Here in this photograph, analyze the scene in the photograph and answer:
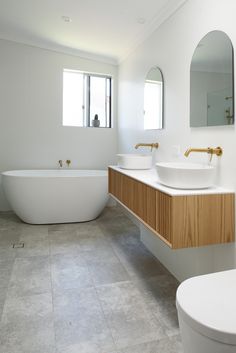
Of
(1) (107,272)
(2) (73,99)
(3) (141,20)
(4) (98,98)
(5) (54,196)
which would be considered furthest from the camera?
(4) (98,98)

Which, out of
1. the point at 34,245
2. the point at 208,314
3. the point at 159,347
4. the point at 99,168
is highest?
the point at 99,168

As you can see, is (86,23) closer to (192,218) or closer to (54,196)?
(54,196)

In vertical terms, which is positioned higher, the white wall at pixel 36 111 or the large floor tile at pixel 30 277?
the white wall at pixel 36 111

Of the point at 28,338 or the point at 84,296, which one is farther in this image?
the point at 84,296

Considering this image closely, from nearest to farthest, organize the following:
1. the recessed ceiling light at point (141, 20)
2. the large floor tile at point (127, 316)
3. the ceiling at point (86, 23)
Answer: the large floor tile at point (127, 316), the ceiling at point (86, 23), the recessed ceiling light at point (141, 20)

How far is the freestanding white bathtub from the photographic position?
3463 mm

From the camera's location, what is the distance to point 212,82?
188 centimetres

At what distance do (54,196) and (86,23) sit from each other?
7.12 feet

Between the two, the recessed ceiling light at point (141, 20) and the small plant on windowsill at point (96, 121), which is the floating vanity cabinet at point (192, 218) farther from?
the small plant on windowsill at point (96, 121)

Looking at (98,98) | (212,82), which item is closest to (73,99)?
(98,98)

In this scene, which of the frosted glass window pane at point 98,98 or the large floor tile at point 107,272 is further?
the frosted glass window pane at point 98,98

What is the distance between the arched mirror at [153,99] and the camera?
2695 mm

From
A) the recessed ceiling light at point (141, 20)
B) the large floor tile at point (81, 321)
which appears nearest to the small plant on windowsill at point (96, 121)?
the recessed ceiling light at point (141, 20)

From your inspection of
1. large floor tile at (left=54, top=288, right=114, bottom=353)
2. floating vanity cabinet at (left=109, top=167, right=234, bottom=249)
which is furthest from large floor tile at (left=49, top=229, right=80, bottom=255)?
Result: floating vanity cabinet at (left=109, top=167, right=234, bottom=249)
